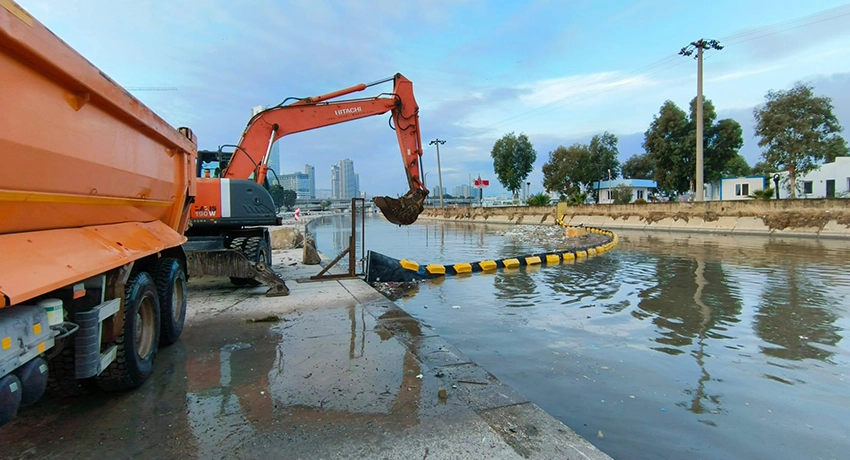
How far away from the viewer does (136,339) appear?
3.96m

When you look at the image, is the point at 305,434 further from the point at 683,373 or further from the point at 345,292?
the point at 345,292

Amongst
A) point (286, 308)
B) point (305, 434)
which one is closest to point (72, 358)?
point (305, 434)

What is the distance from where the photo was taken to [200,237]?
8.21 metres

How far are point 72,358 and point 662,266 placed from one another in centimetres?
1225

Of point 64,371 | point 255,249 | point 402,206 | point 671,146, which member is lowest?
point 64,371

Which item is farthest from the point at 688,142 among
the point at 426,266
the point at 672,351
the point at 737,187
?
the point at 672,351

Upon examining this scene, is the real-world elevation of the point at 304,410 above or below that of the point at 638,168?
below

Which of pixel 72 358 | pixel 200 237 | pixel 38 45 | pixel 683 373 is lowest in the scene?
pixel 683 373

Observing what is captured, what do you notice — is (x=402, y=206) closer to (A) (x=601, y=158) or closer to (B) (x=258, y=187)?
(B) (x=258, y=187)

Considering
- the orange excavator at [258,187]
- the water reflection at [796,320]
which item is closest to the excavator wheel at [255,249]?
the orange excavator at [258,187]

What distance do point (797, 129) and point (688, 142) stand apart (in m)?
10.2

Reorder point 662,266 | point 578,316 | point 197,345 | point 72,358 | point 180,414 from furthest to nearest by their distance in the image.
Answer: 1. point 662,266
2. point 578,316
3. point 197,345
4. point 180,414
5. point 72,358

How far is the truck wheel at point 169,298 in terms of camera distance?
15.7 ft

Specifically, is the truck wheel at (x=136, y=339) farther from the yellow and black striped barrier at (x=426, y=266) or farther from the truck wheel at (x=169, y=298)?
the yellow and black striped barrier at (x=426, y=266)
